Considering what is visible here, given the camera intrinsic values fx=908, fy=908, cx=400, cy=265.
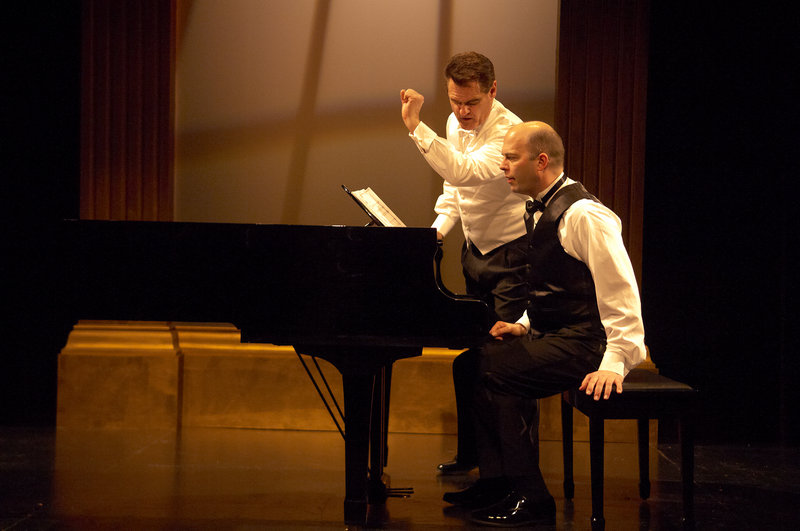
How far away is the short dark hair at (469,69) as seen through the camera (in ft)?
10.4

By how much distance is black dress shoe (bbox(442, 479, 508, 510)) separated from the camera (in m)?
2.99

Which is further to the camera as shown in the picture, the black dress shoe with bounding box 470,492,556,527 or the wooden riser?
the wooden riser

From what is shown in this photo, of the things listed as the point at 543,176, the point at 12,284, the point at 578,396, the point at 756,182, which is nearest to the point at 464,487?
the point at 578,396

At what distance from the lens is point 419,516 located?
9.61ft

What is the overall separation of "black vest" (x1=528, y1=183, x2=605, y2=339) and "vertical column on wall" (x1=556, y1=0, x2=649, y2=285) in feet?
4.70

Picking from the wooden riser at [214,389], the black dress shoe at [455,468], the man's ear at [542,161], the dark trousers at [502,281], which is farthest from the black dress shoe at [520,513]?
the wooden riser at [214,389]

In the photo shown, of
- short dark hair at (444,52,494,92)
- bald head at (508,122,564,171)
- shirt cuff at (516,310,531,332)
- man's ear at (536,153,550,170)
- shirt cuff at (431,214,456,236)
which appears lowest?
shirt cuff at (516,310,531,332)

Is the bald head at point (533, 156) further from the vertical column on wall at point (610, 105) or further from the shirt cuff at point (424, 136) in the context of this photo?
the vertical column on wall at point (610, 105)

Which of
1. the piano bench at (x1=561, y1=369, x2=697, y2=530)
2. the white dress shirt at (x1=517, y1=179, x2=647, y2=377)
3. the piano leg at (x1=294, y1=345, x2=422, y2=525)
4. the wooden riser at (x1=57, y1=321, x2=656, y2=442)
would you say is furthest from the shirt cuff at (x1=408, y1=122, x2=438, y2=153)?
the wooden riser at (x1=57, y1=321, x2=656, y2=442)

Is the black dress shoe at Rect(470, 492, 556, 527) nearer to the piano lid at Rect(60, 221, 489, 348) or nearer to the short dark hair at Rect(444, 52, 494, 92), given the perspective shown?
the piano lid at Rect(60, 221, 489, 348)

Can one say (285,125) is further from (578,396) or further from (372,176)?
(578,396)

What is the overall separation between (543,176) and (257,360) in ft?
6.43

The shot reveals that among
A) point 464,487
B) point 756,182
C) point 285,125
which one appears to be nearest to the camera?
point 464,487

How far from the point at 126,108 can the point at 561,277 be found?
2.48 m
